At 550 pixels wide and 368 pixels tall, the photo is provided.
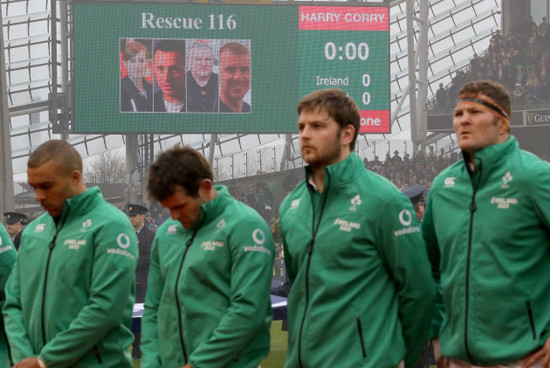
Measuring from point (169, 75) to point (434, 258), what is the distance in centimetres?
1878

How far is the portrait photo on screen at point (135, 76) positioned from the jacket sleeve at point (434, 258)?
60.3ft

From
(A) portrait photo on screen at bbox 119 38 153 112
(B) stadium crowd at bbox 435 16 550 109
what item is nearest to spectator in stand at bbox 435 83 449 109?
(B) stadium crowd at bbox 435 16 550 109

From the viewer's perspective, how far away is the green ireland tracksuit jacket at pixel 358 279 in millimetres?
3545

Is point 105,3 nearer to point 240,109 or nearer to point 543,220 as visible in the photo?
point 240,109

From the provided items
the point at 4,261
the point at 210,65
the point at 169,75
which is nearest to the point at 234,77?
the point at 210,65

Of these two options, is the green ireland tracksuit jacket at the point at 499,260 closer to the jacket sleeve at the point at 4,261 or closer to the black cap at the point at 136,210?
the jacket sleeve at the point at 4,261

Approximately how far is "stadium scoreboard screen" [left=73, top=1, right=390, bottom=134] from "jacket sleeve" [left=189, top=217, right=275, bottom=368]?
60.0ft

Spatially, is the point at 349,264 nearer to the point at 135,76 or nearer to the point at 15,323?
the point at 15,323

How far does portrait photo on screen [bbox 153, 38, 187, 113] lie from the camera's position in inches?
870

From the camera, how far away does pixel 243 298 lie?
367 centimetres

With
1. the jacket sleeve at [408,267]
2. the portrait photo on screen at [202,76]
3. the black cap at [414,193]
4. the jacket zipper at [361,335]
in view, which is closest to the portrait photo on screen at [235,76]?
the portrait photo on screen at [202,76]

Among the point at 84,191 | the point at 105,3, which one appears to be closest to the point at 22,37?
the point at 105,3

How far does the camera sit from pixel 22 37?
44.8 meters

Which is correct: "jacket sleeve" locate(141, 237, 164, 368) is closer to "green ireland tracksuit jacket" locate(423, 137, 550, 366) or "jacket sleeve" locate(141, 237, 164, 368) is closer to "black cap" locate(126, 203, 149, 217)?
"green ireland tracksuit jacket" locate(423, 137, 550, 366)
